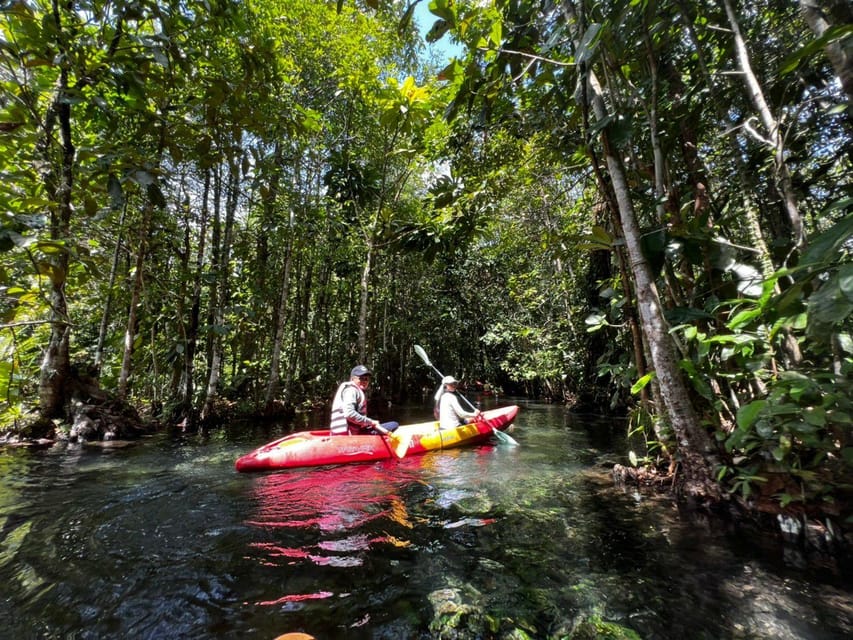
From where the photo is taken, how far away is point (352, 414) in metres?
6.50

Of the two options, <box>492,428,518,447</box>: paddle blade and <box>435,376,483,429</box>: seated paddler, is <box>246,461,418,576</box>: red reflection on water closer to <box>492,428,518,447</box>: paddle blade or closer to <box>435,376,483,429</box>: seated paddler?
<box>435,376,483,429</box>: seated paddler

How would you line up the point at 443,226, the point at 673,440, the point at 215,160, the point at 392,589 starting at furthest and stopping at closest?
the point at 443,226 < the point at 673,440 < the point at 215,160 < the point at 392,589

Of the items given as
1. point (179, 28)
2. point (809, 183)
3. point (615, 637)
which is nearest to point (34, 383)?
point (179, 28)

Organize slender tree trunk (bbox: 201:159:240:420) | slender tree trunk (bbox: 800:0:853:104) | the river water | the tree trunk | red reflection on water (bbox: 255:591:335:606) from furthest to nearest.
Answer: slender tree trunk (bbox: 201:159:240:420) → the tree trunk → red reflection on water (bbox: 255:591:335:606) → the river water → slender tree trunk (bbox: 800:0:853:104)

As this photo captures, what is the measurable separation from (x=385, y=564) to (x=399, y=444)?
372cm

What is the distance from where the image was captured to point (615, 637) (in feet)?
6.98

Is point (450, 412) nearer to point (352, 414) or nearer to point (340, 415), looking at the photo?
point (352, 414)

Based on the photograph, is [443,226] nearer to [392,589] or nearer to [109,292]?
[392,589]

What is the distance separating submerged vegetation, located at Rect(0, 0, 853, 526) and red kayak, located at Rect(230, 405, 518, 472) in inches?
98.4

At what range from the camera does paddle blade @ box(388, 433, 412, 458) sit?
657 cm

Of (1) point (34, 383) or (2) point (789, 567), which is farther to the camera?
(1) point (34, 383)

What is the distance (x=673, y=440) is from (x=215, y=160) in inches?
187

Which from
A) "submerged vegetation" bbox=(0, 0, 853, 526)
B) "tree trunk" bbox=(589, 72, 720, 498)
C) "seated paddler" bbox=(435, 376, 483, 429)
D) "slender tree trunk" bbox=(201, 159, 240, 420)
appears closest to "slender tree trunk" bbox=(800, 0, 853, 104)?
"submerged vegetation" bbox=(0, 0, 853, 526)

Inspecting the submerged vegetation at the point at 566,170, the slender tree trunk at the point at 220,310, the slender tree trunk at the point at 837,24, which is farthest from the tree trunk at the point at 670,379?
the slender tree trunk at the point at 220,310
